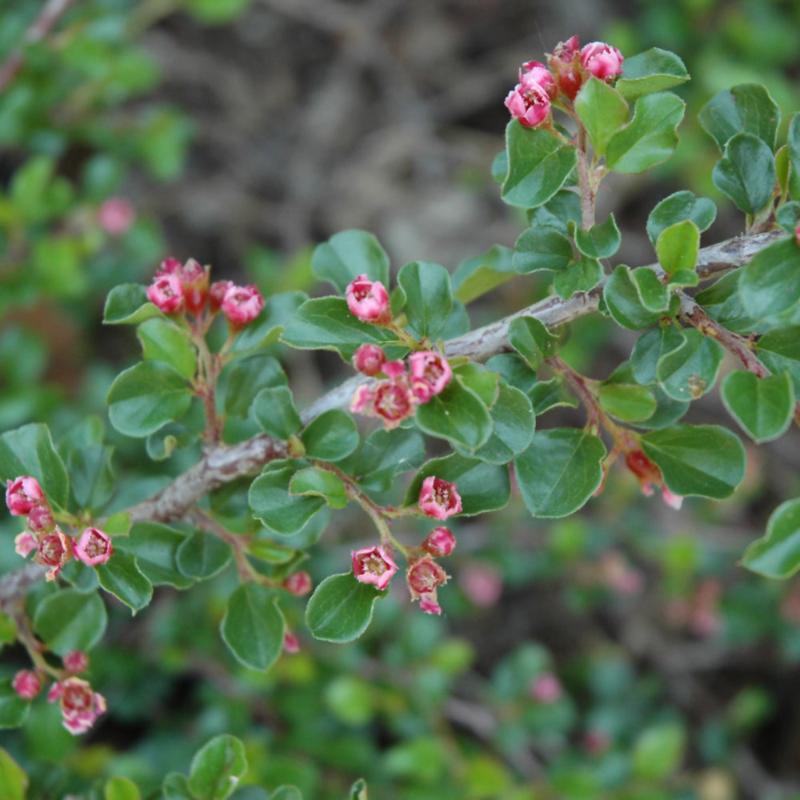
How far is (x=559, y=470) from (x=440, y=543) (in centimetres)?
16

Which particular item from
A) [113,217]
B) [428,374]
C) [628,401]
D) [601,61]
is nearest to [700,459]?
[628,401]

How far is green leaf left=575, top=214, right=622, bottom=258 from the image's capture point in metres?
1.13

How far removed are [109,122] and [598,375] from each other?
1604mm

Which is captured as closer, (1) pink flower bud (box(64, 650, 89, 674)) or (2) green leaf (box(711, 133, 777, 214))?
(2) green leaf (box(711, 133, 777, 214))

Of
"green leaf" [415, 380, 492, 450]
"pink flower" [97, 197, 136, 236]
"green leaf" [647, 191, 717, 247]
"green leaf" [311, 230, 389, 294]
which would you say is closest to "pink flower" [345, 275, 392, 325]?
"green leaf" [415, 380, 492, 450]

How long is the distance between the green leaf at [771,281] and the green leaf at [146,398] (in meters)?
0.70

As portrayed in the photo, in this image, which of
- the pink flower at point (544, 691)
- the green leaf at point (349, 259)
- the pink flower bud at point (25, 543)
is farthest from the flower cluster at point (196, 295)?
the pink flower at point (544, 691)

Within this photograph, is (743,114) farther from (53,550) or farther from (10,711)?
(10,711)

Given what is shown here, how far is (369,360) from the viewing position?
3.53ft

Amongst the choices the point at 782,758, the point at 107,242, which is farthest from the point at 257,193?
the point at 782,758

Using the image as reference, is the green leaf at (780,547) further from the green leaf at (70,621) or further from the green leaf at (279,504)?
the green leaf at (70,621)

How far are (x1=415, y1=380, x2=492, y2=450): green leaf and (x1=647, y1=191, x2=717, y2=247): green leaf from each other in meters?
0.34

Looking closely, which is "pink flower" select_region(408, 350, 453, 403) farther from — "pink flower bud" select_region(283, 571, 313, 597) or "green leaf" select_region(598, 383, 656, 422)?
"pink flower bud" select_region(283, 571, 313, 597)

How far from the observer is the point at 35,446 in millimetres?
1265
